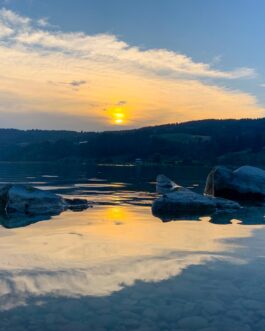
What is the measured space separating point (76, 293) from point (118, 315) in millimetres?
1192

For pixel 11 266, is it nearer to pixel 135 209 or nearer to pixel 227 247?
pixel 227 247

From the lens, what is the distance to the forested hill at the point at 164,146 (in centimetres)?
12862

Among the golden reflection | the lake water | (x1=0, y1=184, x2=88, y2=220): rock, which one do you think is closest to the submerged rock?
the golden reflection

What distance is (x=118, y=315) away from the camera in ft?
22.2

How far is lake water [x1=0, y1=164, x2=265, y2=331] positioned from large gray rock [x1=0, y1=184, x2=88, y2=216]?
396 centimetres

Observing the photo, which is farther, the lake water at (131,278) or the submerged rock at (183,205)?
the submerged rock at (183,205)

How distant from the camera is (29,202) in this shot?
1919 cm

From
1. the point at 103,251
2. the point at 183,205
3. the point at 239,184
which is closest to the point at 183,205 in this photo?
the point at 183,205

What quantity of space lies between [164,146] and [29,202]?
122m

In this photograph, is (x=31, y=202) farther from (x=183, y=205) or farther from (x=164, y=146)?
(x=164, y=146)

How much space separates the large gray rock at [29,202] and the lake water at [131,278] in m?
3.96

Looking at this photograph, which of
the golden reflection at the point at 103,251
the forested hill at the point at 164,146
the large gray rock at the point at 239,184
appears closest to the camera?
the golden reflection at the point at 103,251

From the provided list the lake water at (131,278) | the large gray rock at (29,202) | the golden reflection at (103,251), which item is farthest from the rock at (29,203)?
the lake water at (131,278)

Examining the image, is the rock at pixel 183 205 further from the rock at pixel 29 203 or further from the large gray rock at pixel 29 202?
the large gray rock at pixel 29 202
